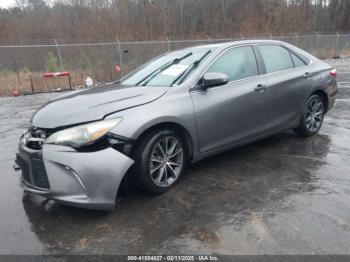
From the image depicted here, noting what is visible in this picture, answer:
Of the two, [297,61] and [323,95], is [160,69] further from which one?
[323,95]

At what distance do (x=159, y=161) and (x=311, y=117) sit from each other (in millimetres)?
3103

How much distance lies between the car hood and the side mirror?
0.48 m

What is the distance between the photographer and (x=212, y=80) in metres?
3.75

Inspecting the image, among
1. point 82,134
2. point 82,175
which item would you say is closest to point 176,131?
point 82,134

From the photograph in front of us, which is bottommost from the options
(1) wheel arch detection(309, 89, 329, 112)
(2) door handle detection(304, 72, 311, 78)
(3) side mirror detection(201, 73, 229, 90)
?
(1) wheel arch detection(309, 89, 329, 112)

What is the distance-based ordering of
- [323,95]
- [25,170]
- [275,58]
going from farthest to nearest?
1. [323,95]
2. [275,58]
3. [25,170]

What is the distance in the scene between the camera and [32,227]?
310 centimetres

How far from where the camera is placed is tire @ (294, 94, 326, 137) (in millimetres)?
5211

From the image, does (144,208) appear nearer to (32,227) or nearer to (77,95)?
(32,227)

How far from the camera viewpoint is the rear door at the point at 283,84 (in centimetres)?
460

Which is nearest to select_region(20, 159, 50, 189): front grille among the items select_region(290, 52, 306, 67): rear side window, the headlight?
the headlight

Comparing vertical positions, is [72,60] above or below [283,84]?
below

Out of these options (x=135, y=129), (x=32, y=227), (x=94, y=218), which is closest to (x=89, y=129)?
(x=135, y=129)

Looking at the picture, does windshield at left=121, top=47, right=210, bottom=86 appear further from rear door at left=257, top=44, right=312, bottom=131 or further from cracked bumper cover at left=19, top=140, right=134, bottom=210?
cracked bumper cover at left=19, top=140, right=134, bottom=210
